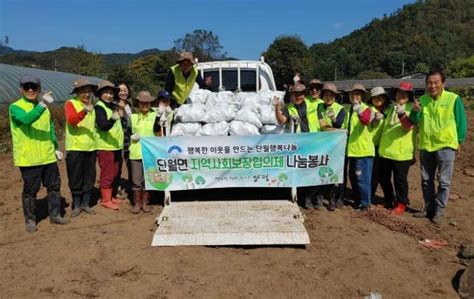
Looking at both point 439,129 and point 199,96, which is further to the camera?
point 199,96

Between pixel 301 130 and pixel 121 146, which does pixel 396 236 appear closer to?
pixel 301 130

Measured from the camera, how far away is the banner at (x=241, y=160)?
560 cm

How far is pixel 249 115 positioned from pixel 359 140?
5.21 ft

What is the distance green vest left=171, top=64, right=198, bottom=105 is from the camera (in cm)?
649

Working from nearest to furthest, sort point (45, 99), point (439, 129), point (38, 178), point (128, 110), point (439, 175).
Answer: point (45, 99), point (38, 178), point (439, 129), point (439, 175), point (128, 110)

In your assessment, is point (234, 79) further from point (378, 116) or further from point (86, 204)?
point (86, 204)

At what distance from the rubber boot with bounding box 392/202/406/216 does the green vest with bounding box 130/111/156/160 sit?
3.63 meters

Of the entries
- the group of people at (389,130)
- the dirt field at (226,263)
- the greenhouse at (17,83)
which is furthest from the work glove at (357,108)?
the greenhouse at (17,83)

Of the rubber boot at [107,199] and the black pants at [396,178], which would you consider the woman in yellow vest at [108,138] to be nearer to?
the rubber boot at [107,199]

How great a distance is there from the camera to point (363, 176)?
5875 millimetres

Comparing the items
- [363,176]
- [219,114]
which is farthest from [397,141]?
[219,114]

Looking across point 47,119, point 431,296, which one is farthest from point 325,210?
point 47,119

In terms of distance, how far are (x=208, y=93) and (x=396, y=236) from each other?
3388 millimetres

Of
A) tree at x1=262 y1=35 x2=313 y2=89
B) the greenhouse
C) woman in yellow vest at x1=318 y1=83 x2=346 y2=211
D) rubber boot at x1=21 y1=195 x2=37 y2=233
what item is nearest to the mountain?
tree at x1=262 y1=35 x2=313 y2=89
